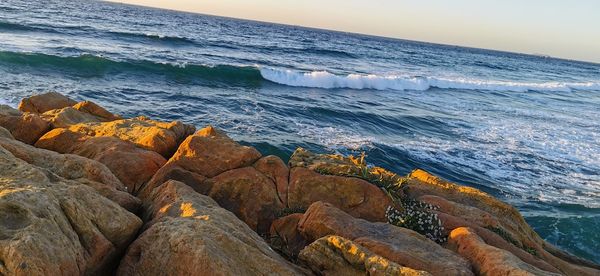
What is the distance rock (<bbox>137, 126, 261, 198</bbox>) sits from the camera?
23.5ft

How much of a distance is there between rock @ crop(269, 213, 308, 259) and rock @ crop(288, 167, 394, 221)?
794 millimetres

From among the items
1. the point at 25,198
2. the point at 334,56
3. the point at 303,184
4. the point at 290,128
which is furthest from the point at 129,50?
the point at 25,198

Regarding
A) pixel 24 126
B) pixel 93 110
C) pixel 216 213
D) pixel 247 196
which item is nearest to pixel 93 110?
pixel 93 110

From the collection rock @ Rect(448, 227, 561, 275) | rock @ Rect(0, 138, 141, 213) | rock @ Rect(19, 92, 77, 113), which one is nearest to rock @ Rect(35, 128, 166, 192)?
rock @ Rect(0, 138, 141, 213)

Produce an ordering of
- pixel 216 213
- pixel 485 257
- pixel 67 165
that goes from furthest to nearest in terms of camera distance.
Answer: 1. pixel 67 165
2. pixel 485 257
3. pixel 216 213

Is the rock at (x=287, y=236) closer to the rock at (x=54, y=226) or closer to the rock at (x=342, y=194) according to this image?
the rock at (x=342, y=194)

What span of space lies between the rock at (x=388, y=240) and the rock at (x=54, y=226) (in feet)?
7.38

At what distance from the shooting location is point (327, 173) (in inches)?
316

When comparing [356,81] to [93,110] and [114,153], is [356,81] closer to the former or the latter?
[93,110]

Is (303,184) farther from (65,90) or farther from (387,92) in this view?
(387,92)

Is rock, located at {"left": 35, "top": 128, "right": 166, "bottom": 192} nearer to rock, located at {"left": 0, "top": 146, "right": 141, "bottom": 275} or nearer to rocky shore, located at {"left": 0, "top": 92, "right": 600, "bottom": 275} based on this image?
rocky shore, located at {"left": 0, "top": 92, "right": 600, "bottom": 275}

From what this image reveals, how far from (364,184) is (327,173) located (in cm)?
71

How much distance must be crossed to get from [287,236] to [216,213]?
149 centimetres

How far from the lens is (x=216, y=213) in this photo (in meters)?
→ 5.16
